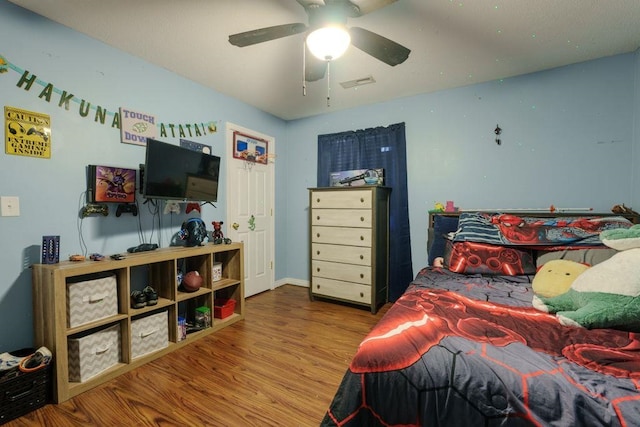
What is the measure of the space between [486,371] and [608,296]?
850 millimetres

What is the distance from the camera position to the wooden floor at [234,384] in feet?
4.99

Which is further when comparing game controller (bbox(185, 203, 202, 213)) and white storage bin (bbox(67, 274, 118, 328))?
game controller (bbox(185, 203, 202, 213))

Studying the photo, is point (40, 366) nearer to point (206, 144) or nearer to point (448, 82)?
point (206, 144)

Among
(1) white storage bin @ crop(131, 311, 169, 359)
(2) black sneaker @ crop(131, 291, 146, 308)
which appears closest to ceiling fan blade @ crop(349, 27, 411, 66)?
(2) black sneaker @ crop(131, 291, 146, 308)

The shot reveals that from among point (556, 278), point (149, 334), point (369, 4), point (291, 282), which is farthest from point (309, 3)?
point (291, 282)

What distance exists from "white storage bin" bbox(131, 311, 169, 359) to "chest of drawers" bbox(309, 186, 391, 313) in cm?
163

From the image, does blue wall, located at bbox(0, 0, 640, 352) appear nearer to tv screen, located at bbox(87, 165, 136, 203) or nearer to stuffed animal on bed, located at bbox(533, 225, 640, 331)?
tv screen, located at bbox(87, 165, 136, 203)

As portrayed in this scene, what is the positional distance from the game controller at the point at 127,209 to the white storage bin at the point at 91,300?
0.56m

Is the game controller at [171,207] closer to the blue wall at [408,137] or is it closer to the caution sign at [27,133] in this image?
the blue wall at [408,137]

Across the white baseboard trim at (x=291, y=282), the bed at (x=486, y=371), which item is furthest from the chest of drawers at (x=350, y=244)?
the bed at (x=486, y=371)

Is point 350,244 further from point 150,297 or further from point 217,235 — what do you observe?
point 150,297

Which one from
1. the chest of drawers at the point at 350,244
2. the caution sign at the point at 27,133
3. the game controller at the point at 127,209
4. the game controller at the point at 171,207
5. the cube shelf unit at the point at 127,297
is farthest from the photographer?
the chest of drawers at the point at 350,244

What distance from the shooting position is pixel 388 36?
82.0 inches

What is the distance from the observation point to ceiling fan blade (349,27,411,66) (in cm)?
158
